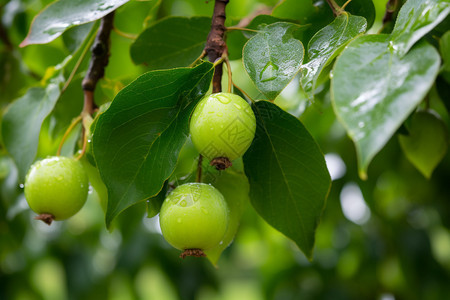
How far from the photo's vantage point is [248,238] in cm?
218

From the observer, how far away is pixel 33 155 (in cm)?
92

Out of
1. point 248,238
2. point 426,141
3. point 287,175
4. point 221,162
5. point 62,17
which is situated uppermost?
point 62,17

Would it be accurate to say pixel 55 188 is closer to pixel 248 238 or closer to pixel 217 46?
pixel 217 46

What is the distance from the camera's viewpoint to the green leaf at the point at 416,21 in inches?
22.1

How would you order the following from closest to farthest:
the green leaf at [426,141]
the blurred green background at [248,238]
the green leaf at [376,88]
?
the green leaf at [376,88] < the green leaf at [426,141] < the blurred green background at [248,238]

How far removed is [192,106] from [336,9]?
29 cm

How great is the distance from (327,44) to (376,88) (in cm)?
→ 20

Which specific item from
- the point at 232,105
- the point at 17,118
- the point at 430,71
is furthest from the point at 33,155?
the point at 430,71

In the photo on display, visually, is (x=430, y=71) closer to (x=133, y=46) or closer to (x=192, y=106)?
(x=192, y=106)

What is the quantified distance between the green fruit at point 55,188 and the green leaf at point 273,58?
0.36m

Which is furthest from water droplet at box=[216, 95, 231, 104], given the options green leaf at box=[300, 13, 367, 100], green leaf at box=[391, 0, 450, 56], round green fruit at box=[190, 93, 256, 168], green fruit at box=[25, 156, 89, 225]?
green fruit at box=[25, 156, 89, 225]

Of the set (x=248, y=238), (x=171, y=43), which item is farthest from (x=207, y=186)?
(x=248, y=238)

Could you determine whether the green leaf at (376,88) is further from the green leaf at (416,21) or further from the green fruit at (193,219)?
the green fruit at (193,219)

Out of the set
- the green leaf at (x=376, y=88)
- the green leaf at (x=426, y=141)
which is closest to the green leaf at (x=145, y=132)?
the green leaf at (x=376, y=88)
